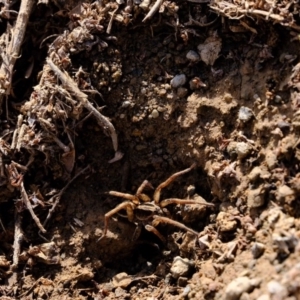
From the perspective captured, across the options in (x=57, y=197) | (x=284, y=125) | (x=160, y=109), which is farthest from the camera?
(x=57, y=197)

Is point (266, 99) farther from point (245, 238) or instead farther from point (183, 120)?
point (245, 238)

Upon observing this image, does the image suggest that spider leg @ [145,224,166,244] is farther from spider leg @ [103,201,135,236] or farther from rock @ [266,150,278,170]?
rock @ [266,150,278,170]

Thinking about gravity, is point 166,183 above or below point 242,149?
below

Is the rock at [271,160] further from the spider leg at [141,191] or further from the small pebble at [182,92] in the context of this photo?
the spider leg at [141,191]

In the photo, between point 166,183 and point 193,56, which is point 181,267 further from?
point 193,56

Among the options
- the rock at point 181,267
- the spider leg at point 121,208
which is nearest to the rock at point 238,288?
the rock at point 181,267

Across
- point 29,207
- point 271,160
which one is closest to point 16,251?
point 29,207

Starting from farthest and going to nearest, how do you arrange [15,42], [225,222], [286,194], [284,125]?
1. [15,42]
2. [225,222]
3. [284,125]
4. [286,194]
